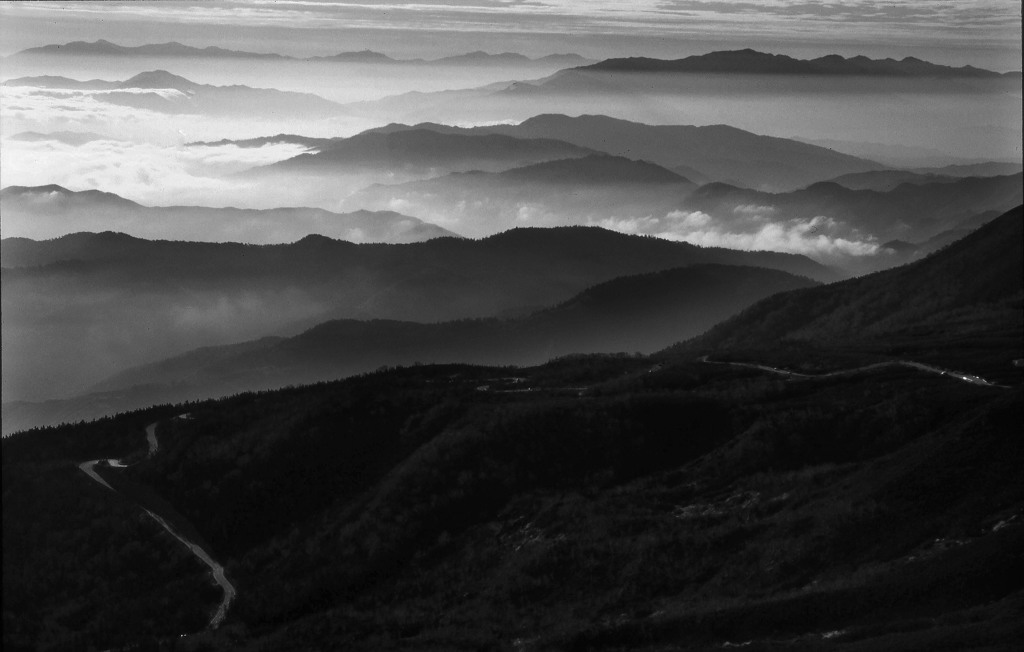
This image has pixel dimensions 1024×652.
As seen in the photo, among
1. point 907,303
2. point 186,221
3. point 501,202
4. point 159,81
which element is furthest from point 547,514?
point 501,202

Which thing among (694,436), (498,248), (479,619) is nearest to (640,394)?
(694,436)

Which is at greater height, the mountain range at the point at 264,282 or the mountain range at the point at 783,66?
the mountain range at the point at 783,66

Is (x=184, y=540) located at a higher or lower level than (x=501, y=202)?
lower

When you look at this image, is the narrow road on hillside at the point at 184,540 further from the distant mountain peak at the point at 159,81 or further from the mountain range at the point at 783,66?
the mountain range at the point at 783,66

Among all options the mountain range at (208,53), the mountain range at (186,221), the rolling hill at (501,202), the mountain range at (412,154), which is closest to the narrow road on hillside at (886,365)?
the mountain range at (208,53)

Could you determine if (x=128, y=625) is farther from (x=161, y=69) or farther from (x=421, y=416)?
(x=161, y=69)

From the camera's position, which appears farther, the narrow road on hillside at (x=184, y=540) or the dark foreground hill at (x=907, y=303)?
the dark foreground hill at (x=907, y=303)

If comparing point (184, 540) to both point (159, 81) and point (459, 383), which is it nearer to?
point (459, 383)

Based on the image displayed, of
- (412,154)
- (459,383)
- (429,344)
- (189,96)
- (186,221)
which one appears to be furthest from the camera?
(412,154)
